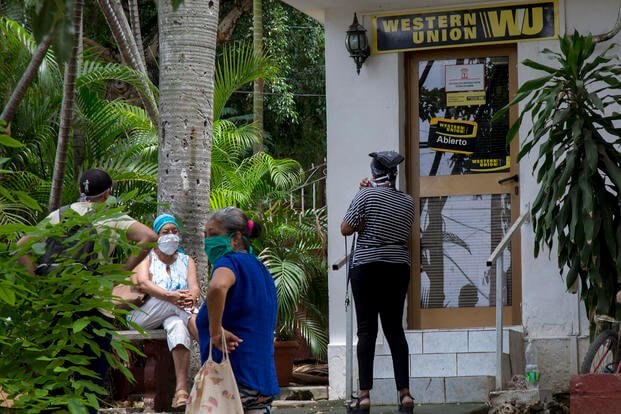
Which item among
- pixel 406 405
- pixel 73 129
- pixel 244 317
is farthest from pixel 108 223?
pixel 73 129

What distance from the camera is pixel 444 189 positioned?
411 inches

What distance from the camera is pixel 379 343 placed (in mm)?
9922

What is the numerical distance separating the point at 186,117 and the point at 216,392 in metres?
3.59

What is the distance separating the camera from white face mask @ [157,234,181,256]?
28.6ft

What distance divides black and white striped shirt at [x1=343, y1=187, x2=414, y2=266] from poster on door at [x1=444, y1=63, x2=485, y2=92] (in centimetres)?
252

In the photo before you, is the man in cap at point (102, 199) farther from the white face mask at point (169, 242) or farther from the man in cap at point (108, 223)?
the white face mask at point (169, 242)

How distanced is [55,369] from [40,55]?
5473 mm

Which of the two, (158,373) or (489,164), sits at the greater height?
(489,164)

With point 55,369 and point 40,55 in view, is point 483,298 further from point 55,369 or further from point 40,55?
point 55,369

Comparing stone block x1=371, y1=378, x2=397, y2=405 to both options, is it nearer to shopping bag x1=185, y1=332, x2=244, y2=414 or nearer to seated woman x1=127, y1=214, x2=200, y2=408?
seated woman x1=127, y1=214, x2=200, y2=408

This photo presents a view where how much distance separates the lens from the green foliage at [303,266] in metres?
12.3

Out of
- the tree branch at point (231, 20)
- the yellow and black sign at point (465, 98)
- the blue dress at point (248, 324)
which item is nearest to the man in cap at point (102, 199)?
the blue dress at point (248, 324)

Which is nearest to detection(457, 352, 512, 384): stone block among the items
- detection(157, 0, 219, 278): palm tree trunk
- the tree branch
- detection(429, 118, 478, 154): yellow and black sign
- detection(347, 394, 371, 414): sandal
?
detection(347, 394, 371, 414): sandal

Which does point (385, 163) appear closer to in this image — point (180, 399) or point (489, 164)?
point (180, 399)
